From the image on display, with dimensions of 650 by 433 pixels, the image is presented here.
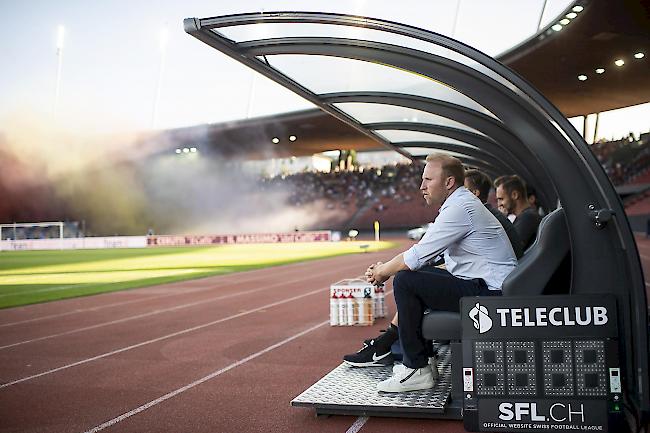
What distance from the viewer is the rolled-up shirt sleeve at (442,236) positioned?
15.0 feet

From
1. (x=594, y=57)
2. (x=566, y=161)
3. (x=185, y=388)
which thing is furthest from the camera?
(x=594, y=57)

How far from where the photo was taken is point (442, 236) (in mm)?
4578

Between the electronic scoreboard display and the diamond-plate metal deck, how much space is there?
17.1 inches

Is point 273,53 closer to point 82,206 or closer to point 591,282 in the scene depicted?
point 591,282

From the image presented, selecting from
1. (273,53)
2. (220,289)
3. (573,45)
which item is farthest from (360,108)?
(573,45)

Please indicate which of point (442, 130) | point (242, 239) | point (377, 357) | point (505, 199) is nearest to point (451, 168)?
point (377, 357)

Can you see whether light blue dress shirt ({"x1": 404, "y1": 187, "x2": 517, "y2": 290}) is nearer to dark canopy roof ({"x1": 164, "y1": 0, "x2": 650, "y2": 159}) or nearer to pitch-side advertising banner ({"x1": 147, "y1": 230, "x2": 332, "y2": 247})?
dark canopy roof ({"x1": 164, "y1": 0, "x2": 650, "y2": 159})

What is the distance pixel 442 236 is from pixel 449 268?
423 mm

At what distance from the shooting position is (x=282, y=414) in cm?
491

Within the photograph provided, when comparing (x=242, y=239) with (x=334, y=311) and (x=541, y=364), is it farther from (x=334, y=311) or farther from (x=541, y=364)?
(x=541, y=364)

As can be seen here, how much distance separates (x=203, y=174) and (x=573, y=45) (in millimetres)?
39627

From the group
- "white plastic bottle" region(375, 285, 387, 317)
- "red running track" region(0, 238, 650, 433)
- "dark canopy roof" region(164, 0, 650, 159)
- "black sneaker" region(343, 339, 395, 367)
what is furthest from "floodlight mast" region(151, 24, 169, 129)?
"black sneaker" region(343, 339, 395, 367)

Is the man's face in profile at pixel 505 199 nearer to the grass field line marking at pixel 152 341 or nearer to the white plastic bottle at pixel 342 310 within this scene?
the white plastic bottle at pixel 342 310

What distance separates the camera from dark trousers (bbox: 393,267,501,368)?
452cm
